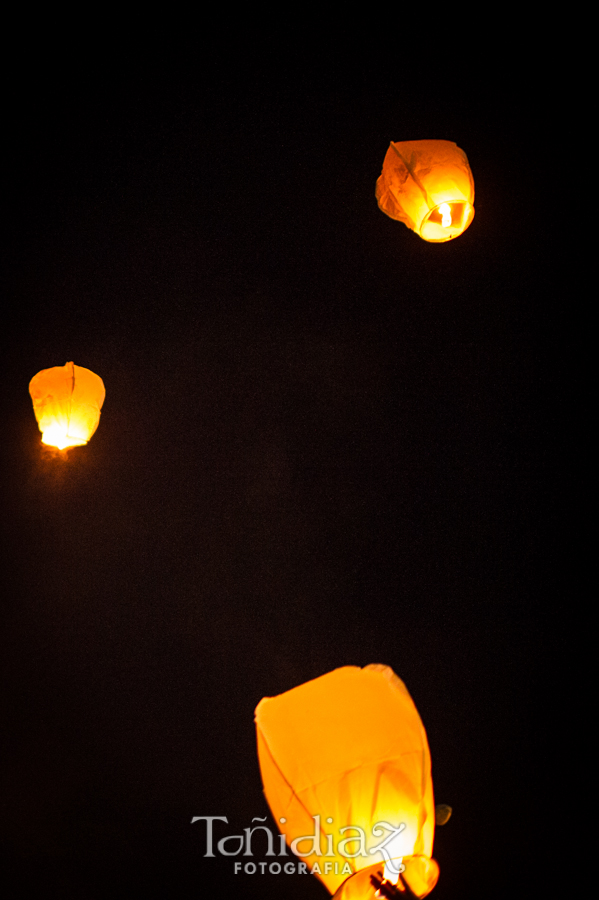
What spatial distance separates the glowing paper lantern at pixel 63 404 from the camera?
2.32 meters

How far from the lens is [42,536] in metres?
2.93

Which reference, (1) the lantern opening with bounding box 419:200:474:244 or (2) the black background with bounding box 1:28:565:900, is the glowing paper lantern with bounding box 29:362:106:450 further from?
(1) the lantern opening with bounding box 419:200:474:244

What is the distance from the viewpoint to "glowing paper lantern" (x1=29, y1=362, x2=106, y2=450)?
91.4 inches

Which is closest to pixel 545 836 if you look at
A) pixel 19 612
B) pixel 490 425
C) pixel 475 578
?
pixel 475 578

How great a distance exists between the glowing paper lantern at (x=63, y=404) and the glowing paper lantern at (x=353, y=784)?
4.76ft

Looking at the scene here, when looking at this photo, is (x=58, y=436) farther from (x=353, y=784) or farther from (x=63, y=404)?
(x=353, y=784)

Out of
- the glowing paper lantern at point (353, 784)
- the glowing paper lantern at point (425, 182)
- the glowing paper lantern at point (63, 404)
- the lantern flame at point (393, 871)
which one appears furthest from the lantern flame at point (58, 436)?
the lantern flame at point (393, 871)

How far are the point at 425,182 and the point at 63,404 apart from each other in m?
1.63

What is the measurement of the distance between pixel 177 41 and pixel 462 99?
1.73m

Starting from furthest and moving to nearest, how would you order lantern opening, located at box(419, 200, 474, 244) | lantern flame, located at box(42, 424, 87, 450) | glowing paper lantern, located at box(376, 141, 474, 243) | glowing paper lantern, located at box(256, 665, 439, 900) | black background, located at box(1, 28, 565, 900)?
black background, located at box(1, 28, 565, 900) → lantern flame, located at box(42, 424, 87, 450) → lantern opening, located at box(419, 200, 474, 244) → glowing paper lantern, located at box(376, 141, 474, 243) → glowing paper lantern, located at box(256, 665, 439, 900)

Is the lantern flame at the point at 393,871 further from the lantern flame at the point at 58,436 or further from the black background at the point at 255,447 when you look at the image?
the lantern flame at the point at 58,436

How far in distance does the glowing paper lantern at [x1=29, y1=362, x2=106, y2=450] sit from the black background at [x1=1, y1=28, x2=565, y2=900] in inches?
25.6

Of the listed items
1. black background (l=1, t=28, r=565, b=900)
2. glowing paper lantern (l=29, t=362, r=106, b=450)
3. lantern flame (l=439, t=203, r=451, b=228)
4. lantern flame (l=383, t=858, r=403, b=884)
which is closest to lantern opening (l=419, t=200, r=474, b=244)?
lantern flame (l=439, t=203, r=451, b=228)

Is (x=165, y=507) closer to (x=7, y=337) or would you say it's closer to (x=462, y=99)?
(x=7, y=337)
